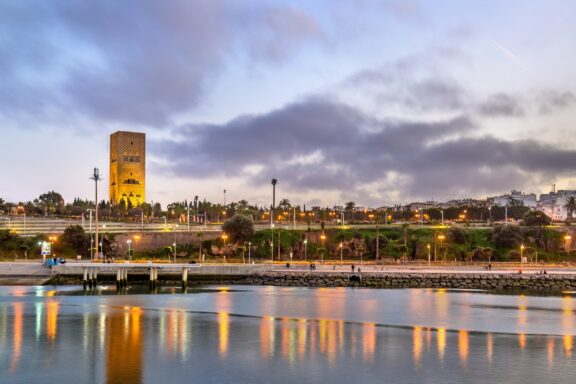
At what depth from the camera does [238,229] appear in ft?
449

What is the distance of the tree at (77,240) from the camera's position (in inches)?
5167

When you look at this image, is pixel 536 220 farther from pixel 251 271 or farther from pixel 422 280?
pixel 251 271

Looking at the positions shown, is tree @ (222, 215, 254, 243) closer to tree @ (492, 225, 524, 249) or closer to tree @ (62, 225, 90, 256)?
tree @ (62, 225, 90, 256)

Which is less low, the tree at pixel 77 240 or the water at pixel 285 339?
the tree at pixel 77 240

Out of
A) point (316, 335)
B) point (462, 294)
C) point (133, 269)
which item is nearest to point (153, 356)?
point (316, 335)

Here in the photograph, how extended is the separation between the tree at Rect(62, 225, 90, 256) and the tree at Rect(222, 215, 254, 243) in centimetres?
2752

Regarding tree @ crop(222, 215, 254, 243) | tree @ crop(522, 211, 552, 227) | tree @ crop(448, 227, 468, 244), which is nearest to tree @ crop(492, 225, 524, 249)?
tree @ crop(448, 227, 468, 244)

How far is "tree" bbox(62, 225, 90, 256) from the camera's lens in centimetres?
13125

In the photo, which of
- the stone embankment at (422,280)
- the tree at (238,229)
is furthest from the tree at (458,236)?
the stone embankment at (422,280)

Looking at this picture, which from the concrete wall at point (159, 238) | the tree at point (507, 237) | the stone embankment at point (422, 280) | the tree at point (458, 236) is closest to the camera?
the stone embankment at point (422, 280)

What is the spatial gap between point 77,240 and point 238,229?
3169 cm

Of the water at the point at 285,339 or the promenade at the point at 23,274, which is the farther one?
the promenade at the point at 23,274

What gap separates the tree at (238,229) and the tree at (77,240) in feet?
90.3

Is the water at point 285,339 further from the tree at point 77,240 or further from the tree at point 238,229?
the tree at point 238,229
